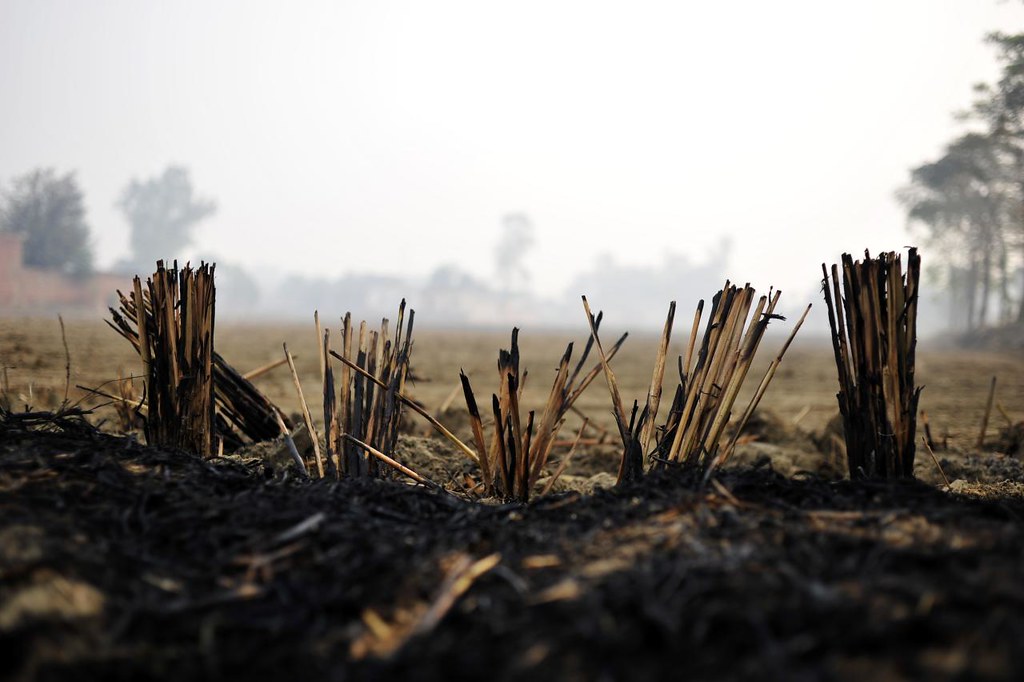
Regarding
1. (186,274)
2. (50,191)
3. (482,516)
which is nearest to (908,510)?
(482,516)

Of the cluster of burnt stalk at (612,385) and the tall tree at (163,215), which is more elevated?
the tall tree at (163,215)

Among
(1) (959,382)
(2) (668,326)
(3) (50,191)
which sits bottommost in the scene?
(1) (959,382)

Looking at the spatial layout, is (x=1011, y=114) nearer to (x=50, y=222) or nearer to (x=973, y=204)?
(x=973, y=204)

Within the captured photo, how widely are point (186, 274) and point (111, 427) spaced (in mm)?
3684

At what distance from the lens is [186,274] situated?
348cm

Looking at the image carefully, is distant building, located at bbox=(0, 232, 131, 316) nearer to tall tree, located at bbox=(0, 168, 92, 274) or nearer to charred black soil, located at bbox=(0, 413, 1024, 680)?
tall tree, located at bbox=(0, 168, 92, 274)

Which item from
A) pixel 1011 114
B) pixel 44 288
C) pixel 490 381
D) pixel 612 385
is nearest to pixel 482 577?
pixel 612 385

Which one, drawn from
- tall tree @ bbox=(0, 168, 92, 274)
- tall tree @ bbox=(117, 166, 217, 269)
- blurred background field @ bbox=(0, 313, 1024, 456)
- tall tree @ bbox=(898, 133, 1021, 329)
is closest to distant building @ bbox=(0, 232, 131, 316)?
tall tree @ bbox=(0, 168, 92, 274)

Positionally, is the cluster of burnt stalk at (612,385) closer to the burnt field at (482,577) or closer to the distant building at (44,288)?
the burnt field at (482,577)

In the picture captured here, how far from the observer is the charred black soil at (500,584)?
1.47m

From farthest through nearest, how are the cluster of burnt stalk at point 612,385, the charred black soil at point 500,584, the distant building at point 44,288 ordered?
the distant building at point 44,288 < the cluster of burnt stalk at point 612,385 < the charred black soil at point 500,584

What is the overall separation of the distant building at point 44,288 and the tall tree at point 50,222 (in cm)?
115

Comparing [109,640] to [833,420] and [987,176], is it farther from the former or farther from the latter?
[987,176]

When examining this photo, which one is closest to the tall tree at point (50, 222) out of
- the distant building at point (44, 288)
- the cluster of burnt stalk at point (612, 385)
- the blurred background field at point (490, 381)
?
the distant building at point (44, 288)
